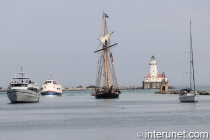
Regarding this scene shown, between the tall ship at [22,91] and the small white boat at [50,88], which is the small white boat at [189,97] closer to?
the tall ship at [22,91]

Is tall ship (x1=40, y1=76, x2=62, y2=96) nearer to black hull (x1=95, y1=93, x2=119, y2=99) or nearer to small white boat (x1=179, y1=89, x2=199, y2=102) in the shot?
black hull (x1=95, y1=93, x2=119, y2=99)

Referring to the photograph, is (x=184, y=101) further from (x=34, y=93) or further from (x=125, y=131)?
(x=125, y=131)

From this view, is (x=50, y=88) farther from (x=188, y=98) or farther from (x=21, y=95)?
(x=188, y=98)

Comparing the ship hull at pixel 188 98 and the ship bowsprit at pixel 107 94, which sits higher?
the ship bowsprit at pixel 107 94

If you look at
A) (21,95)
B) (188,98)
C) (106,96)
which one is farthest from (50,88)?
(188,98)

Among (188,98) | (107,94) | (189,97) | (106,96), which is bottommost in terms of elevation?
(188,98)

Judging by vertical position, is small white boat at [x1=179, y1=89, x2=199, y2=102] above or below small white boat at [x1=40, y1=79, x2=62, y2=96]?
below

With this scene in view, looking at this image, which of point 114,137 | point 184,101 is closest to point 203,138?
→ point 114,137

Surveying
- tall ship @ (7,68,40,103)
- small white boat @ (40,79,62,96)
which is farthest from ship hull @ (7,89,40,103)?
small white boat @ (40,79,62,96)

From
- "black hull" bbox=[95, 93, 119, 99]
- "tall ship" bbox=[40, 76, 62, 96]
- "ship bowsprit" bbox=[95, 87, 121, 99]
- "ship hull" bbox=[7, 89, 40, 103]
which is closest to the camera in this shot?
"ship hull" bbox=[7, 89, 40, 103]

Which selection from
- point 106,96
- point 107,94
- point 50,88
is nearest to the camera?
point 107,94

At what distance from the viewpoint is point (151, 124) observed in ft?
178

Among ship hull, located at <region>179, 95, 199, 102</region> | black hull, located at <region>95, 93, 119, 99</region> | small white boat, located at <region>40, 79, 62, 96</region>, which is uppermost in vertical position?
small white boat, located at <region>40, 79, 62, 96</region>

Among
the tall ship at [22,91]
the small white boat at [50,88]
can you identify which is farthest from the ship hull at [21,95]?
the small white boat at [50,88]
